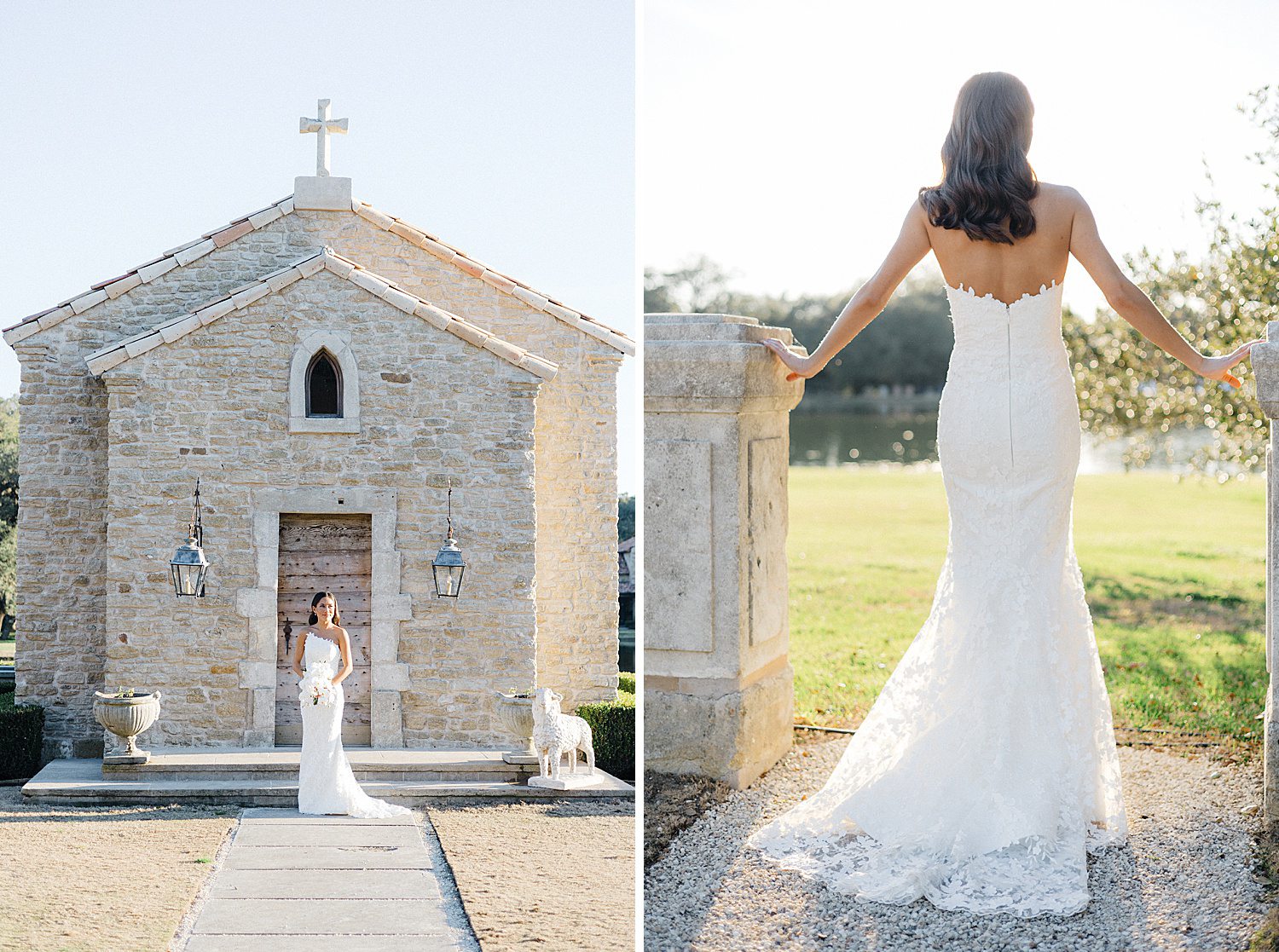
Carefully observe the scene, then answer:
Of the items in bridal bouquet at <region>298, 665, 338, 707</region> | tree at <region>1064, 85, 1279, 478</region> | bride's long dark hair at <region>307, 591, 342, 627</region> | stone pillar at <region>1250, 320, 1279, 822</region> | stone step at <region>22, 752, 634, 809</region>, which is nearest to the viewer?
stone pillar at <region>1250, 320, 1279, 822</region>

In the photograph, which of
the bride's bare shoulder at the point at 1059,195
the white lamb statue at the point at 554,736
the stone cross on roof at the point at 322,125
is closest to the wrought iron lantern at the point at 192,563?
the white lamb statue at the point at 554,736

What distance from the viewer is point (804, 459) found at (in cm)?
1518

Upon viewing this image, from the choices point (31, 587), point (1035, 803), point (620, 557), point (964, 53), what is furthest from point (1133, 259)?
point (31, 587)

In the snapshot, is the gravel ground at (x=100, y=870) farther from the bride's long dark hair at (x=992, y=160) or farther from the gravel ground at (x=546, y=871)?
the bride's long dark hair at (x=992, y=160)

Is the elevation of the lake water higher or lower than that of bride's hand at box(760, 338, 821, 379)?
higher

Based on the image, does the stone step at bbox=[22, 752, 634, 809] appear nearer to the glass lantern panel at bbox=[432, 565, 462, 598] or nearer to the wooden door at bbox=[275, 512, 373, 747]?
the wooden door at bbox=[275, 512, 373, 747]

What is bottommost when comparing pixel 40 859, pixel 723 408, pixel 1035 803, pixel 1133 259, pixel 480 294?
pixel 40 859

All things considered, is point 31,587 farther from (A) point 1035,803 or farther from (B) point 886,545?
(B) point 886,545

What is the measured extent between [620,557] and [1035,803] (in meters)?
2.57

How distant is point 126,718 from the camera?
15.4 ft

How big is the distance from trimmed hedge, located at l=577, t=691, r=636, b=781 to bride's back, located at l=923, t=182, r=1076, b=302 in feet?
9.57

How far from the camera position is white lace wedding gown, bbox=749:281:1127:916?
303 centimetres

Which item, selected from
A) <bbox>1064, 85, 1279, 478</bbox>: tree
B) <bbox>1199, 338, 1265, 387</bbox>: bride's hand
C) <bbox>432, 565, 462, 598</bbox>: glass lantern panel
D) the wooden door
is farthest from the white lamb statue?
<bbox>1064, 85, 1279, 478</bbox>: tree

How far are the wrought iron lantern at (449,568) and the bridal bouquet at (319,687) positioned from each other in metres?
0.63
